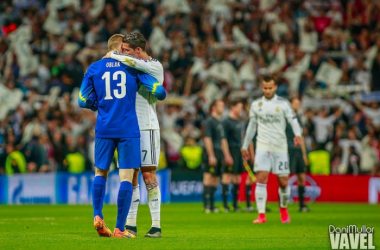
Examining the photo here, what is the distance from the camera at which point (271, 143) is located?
14.6 m

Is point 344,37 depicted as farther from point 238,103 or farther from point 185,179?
point 238,103

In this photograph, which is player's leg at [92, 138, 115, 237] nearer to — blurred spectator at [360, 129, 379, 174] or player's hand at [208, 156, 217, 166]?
player's hand at [208, 156, 217, 166]

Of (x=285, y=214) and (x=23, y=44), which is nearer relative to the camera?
(x=285, y=214)

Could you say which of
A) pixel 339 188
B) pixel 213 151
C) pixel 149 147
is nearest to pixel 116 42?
pixel 149 147

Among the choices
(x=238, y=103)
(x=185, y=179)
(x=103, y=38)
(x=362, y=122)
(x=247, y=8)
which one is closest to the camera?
(x=238, y=103)

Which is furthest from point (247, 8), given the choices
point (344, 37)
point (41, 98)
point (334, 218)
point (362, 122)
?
Answer: point (334, 218)

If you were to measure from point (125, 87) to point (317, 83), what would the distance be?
57.0ft

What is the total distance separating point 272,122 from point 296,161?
4.50 m

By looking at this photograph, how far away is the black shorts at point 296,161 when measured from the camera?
19.0 metres

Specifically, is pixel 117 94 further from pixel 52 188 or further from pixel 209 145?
pixel 52 188

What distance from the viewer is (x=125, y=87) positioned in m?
10.2

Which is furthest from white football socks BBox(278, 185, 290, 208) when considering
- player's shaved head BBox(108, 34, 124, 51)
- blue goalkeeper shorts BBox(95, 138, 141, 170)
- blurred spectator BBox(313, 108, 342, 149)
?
blurred spectator BBox(313, 108, 342, 149)

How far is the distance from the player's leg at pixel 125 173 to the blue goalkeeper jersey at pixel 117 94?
0.12 m

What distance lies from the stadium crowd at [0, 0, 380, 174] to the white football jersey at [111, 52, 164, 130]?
13.1 meters
